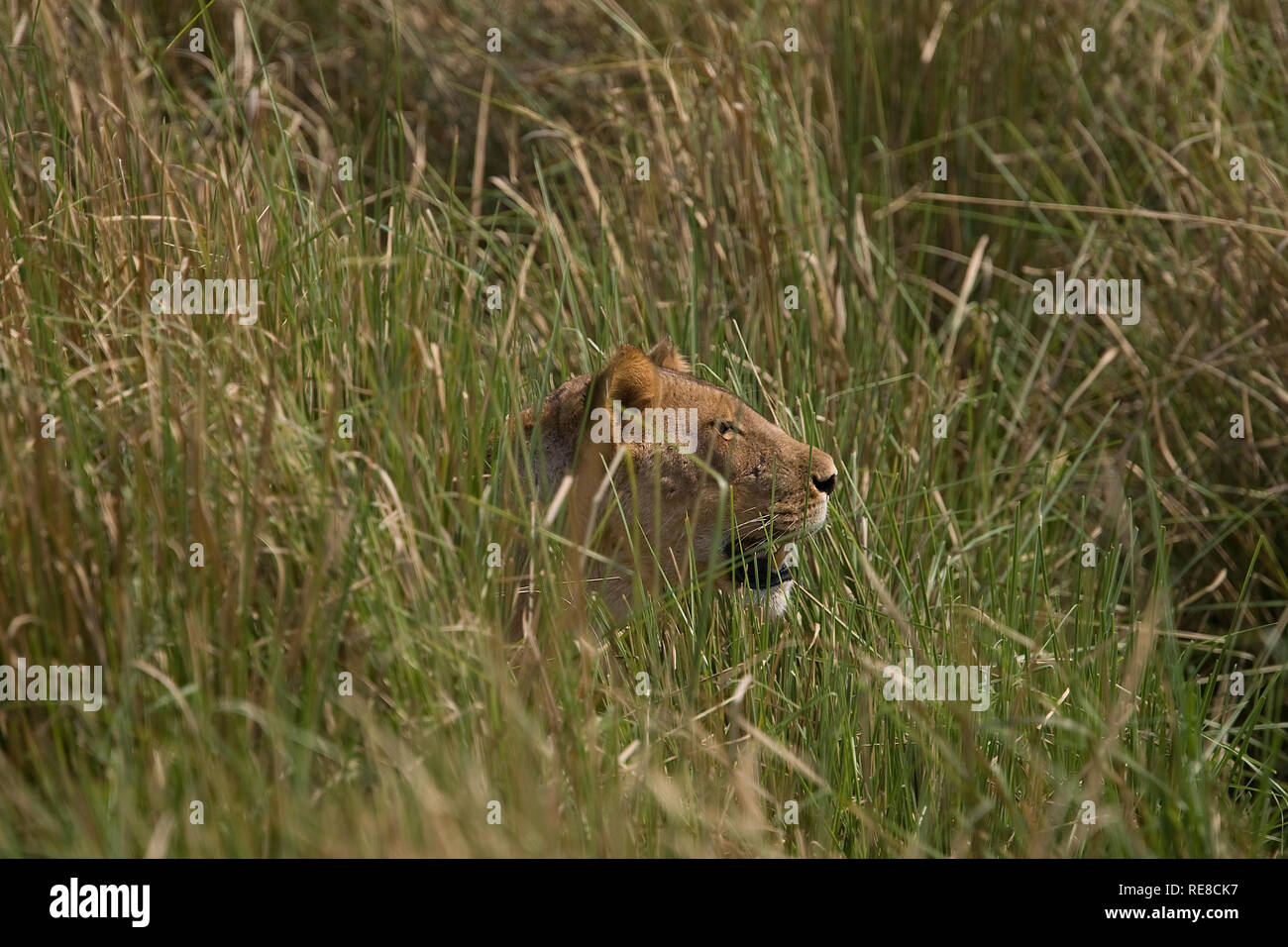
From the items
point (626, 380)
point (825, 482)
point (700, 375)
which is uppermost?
point (700, 375)

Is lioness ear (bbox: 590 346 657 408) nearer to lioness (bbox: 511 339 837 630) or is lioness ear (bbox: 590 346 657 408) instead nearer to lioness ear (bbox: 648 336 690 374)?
lioness (bbox: 511 339 837 630)

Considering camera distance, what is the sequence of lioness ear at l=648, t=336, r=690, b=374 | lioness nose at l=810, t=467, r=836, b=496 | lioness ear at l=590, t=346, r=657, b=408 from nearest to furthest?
lioness ear at l=590, t=346, r=657, b=408
lioness nose at l=810, t=467, r=836, b=496
lioness ear at l=648, t=336, r=690, b=374

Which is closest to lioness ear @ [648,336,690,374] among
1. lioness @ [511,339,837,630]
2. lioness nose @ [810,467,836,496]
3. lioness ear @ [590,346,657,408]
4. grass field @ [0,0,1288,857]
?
lioness @ [511,339,837,630]

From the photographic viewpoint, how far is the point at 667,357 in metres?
5.04

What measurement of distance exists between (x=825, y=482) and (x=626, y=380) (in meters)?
0.87

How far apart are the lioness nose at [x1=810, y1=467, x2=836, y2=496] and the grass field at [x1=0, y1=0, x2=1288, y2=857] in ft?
0.67

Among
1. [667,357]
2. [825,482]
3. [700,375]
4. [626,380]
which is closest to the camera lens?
[626,380]

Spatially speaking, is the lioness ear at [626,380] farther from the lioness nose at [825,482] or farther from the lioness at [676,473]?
the lioness nose at [825,482]

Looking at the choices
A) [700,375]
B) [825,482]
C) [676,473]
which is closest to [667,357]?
[700,375]

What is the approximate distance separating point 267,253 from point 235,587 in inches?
59.5

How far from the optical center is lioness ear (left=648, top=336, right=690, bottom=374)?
4.98m

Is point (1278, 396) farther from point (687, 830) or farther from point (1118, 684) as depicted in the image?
point (687, 830)

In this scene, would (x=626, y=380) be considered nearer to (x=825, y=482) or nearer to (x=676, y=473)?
(x=676, y=473)

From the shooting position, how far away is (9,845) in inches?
115
